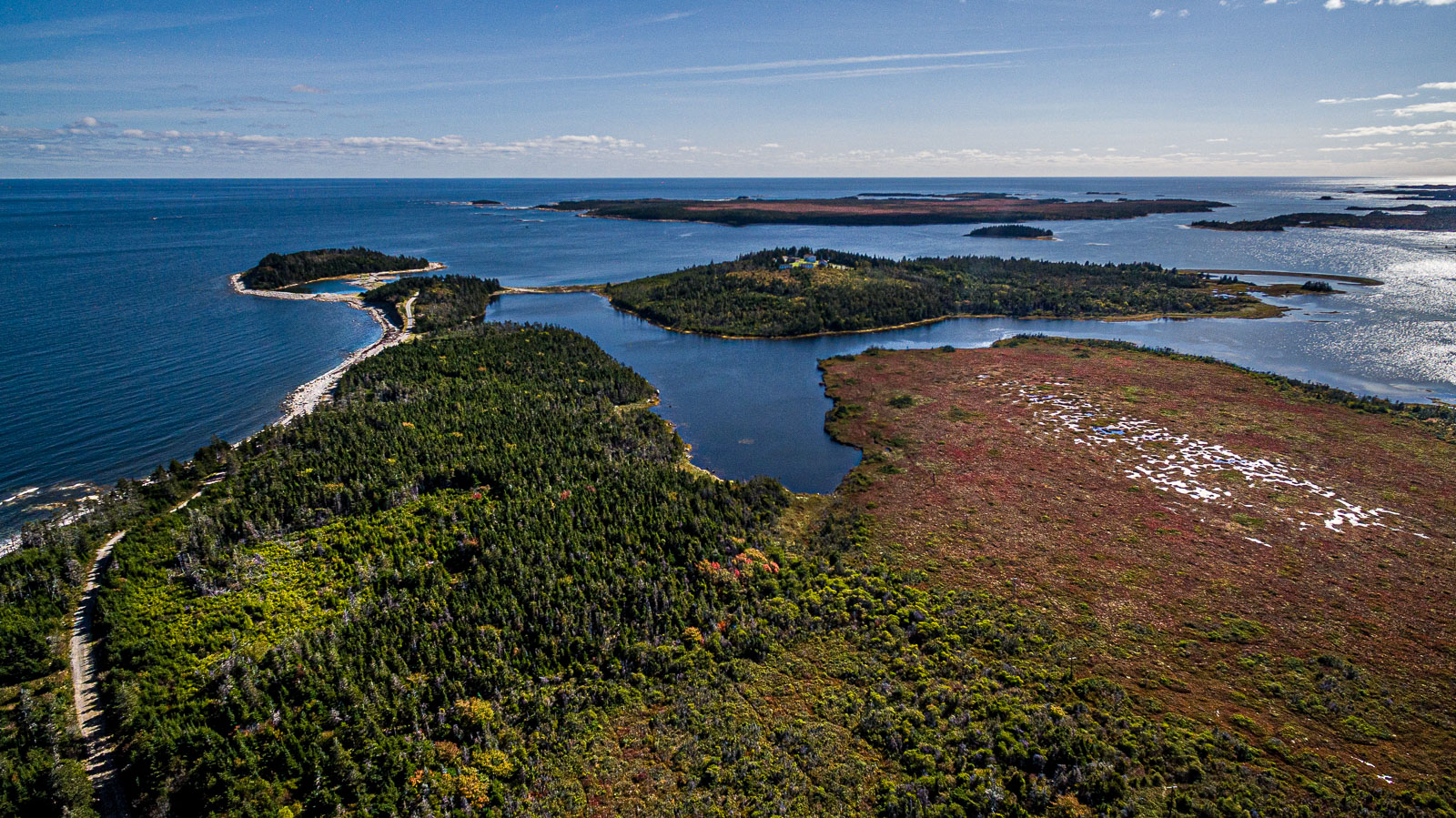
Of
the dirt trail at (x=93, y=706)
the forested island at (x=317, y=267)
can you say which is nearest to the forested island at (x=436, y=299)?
the forested island at (x=317, y=267)

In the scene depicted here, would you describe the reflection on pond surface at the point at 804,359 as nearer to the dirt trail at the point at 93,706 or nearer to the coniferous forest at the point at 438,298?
the coniferous forest at the point at 438,298

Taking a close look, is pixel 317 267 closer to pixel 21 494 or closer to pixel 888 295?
pixel 21 494

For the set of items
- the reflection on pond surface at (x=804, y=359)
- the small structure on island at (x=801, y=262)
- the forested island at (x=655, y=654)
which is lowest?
the forested island at (x=655, y=654)

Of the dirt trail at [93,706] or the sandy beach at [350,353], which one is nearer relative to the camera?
the dirt trail at [93,706]

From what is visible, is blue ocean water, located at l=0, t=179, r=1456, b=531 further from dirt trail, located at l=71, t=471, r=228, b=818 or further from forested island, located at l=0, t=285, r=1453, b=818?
dirt trail, located at l=71, t=471, r=228, b=818

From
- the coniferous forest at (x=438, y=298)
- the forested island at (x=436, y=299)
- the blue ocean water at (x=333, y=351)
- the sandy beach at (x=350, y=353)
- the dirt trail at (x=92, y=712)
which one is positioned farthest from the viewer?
the coniferous forest at (x=438, y=298)
